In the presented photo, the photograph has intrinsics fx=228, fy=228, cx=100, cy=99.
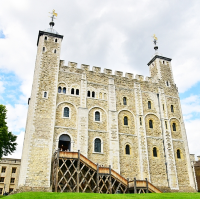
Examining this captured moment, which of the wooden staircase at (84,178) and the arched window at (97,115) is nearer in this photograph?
the wooden staircase at (84,178)

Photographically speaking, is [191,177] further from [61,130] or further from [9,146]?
[9,146]

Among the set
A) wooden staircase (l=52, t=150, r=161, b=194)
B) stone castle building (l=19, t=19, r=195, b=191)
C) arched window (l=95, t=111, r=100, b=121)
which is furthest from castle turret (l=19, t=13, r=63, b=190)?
arched window (l=95, t=111, r=100, b=121)

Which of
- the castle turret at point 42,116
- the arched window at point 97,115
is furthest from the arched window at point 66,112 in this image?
the arched window at point 97,115

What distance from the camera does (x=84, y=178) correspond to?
1947 centimetres

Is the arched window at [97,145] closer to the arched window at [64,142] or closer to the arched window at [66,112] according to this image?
the arched window at [64,142]

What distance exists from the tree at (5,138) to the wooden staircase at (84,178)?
18.5 ft

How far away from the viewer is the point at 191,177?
26078 mm

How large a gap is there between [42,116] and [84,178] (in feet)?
24.0

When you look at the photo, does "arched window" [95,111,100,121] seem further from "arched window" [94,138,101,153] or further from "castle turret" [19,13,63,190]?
"castle turret" [19,13,63,190]

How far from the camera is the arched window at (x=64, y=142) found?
74.8 ft

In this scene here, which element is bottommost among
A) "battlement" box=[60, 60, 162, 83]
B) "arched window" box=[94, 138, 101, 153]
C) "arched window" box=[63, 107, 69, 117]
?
"arched window" box=[94, 138, 101, 153]

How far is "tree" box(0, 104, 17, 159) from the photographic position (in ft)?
72.1

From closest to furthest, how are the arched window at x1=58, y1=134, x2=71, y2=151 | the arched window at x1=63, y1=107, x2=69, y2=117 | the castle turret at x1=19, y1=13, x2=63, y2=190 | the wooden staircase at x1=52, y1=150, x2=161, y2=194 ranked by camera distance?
the wooden staircase at x1=52, y1=150, x2=161, y2=194 → the castle turret at x1=19, y1=13, x2=63, y2=190 → the arched window at x1=58, y1=134, x2=71, y2=151 → the arched window at x1=63, y1=107, x2=69, y2=117

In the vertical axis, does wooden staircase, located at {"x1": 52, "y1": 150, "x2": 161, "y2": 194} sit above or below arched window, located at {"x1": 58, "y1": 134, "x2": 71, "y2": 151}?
below
